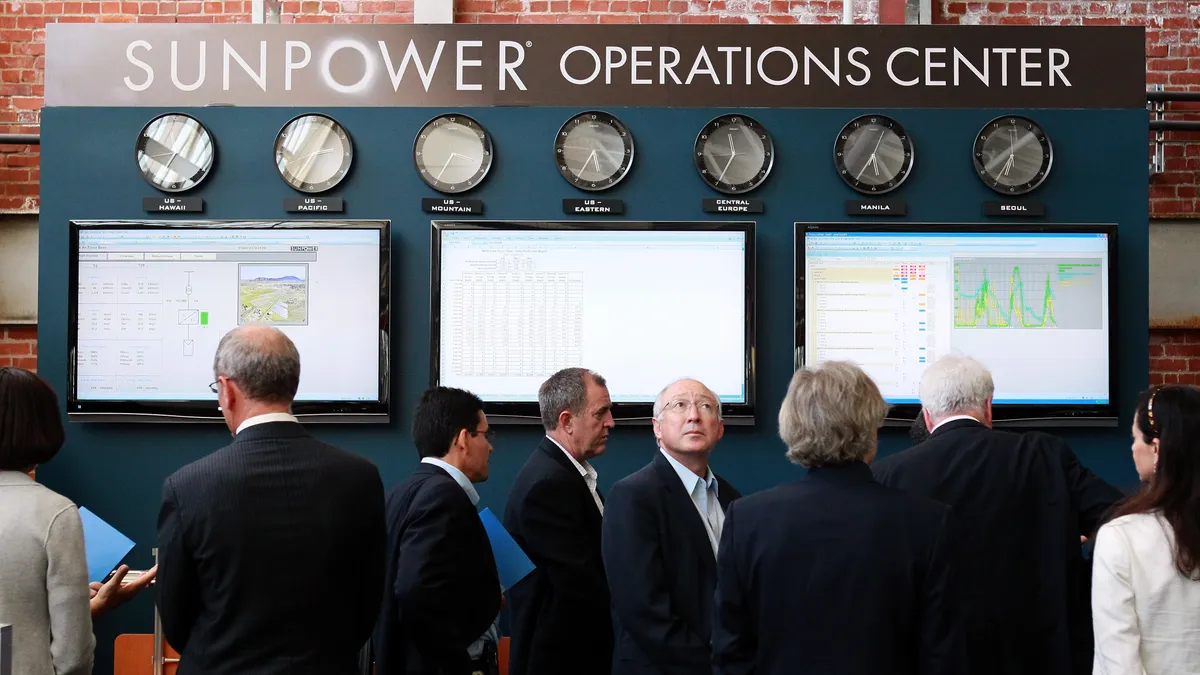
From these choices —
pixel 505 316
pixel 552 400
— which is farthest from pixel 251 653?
pixel 505 316

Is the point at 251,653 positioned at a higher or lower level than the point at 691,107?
lower

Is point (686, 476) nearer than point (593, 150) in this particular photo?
Yes

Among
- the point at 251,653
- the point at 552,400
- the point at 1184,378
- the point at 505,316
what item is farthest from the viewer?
the point at 1184,378

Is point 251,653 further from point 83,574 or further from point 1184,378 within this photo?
point 1184,378

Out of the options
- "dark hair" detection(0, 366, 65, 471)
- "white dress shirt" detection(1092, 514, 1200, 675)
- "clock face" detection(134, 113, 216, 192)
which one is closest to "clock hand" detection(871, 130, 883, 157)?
"white dress shirt" detection(1092, 514, 1200, 675)

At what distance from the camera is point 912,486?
3232 millimetres

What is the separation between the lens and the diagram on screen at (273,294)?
15.1 ft

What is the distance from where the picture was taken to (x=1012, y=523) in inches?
130

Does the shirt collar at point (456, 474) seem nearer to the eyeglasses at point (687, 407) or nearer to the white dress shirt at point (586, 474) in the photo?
the white dress shirt at point (586, 474)

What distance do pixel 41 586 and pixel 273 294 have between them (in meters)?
2.37

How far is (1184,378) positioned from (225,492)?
5.64 meters

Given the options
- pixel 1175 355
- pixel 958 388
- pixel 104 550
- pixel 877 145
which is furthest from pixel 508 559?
pixel 1175 355

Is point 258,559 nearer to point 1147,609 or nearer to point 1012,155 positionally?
point 1147,609

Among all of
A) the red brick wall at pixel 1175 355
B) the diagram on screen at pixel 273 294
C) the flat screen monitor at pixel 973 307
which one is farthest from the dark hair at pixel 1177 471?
the red brick wall at pixel 1175 355
